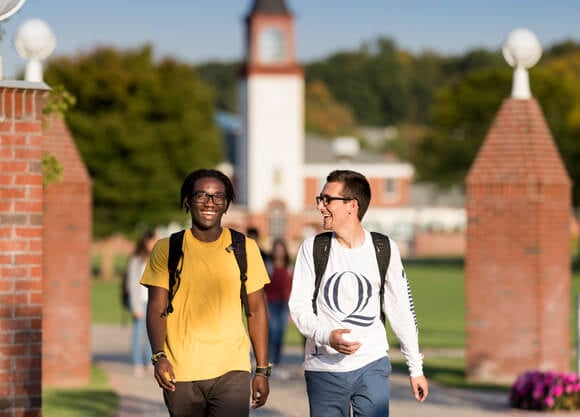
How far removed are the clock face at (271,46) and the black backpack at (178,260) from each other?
3049 inches

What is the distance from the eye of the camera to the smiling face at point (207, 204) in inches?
258

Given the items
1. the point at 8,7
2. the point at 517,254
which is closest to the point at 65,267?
the point at 517,254

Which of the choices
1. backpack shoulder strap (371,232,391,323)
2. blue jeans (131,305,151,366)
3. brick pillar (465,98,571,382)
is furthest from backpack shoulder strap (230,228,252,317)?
blue jeans (131,305,151,366)

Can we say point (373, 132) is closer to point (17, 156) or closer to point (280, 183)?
point (280, 183)

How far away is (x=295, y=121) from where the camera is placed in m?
82.4

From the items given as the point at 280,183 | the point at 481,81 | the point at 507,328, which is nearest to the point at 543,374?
the point at 507,328

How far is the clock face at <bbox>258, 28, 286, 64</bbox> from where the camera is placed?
8381 centimetres

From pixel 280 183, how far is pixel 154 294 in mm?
78048

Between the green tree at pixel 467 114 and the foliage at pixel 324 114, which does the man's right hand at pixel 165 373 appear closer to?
the green tree at pixel 467 114

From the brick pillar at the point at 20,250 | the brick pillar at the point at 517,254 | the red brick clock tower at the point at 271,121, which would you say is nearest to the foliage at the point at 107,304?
the brick pillar at the point at 517,254

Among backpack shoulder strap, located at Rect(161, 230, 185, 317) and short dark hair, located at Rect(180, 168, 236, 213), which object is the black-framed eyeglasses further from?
backpack shoulder strap, located at Rect(161, 230, 185, 317)

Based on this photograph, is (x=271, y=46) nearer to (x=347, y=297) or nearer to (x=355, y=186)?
(x=355, y=186)

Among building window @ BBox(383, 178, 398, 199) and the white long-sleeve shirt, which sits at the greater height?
building window @ BBox(383, 178, 398, 199)

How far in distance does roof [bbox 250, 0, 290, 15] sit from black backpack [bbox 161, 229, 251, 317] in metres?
79.7
